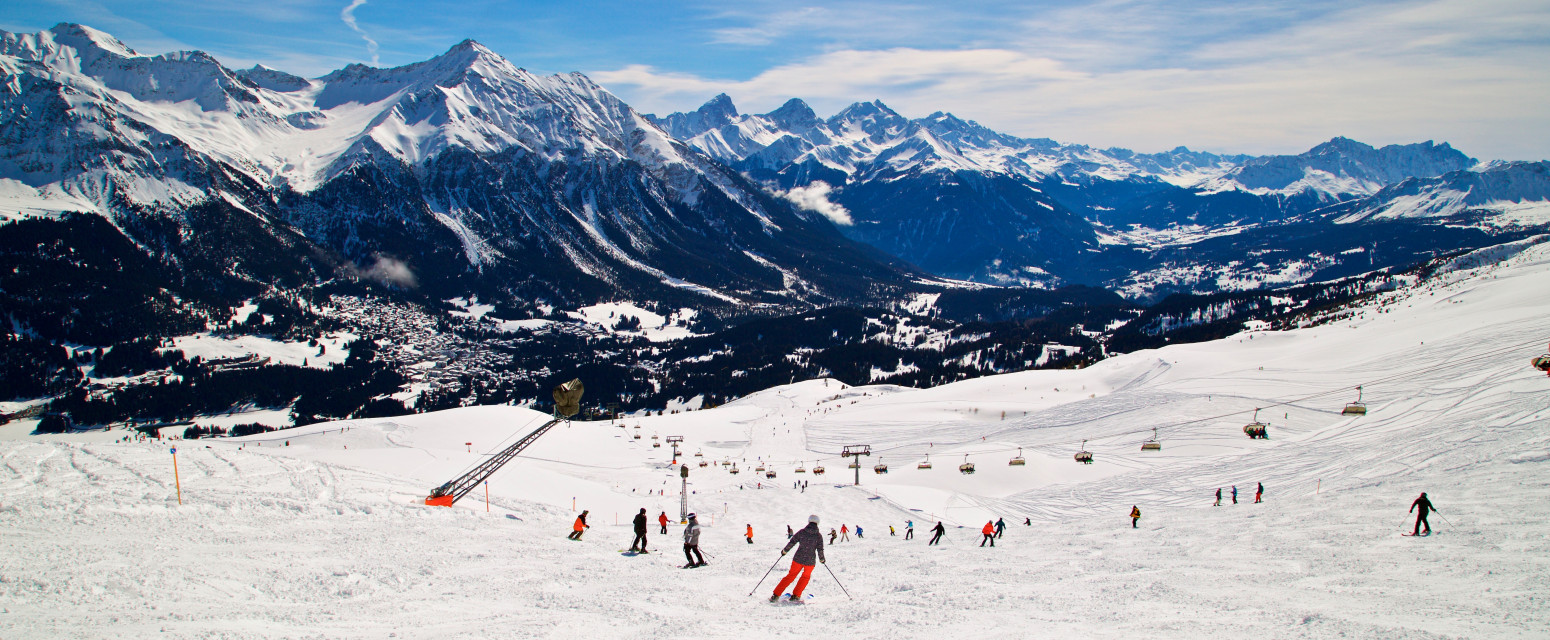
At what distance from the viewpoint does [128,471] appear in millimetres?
30641

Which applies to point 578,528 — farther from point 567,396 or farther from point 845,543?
point 567,396

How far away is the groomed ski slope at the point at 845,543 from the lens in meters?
16.8

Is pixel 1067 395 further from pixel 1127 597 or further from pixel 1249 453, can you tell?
pixel 1127 597

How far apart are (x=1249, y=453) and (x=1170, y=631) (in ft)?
183

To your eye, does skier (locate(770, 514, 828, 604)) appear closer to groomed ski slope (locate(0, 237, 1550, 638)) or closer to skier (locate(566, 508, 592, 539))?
groomed ski slope (locate(0, 237, 1550, 638))

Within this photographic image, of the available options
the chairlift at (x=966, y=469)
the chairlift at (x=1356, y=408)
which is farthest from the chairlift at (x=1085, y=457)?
the chairlift at (x=1356, y=408)

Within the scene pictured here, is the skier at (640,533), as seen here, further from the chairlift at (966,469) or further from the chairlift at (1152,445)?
the chairlift at (1152,445)

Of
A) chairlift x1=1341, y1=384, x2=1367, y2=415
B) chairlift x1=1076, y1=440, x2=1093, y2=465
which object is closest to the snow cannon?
chairlift x1=1076, y1=440, x2=1093, y2=465

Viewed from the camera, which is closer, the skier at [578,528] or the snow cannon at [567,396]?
the skier at [578,528]

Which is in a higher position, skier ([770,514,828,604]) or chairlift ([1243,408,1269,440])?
skier ([770,514,828,604])

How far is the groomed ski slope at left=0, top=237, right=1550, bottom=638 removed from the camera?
1675cm

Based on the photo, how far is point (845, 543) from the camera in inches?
1415

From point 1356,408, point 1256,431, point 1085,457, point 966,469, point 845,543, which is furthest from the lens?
point 1356,408

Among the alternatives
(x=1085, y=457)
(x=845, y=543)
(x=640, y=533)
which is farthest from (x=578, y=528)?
(x=1085, y=457)
